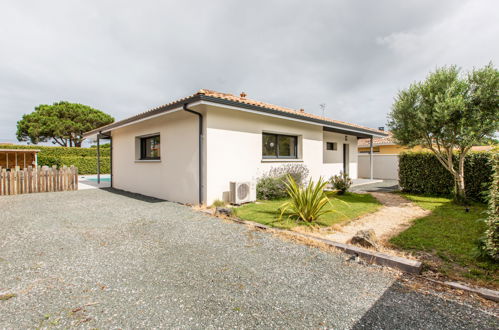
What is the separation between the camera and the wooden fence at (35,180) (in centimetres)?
949

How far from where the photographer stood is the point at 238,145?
7.86 metres

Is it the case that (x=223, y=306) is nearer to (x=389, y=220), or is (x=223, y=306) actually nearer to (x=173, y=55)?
(x=389, y=220)

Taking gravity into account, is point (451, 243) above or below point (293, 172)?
below

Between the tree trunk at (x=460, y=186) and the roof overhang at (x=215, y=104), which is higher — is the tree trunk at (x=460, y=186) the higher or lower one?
the lower one

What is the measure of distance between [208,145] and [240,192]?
180 centimetres

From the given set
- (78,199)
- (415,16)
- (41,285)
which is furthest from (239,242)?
(415,16)

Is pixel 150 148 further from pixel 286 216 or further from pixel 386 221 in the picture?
pixel 386 221

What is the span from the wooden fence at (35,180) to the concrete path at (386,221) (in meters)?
12.0

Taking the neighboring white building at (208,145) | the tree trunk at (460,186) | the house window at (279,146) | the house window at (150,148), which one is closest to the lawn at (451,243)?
the tree trunk at (460,186)

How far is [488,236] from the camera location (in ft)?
10.2

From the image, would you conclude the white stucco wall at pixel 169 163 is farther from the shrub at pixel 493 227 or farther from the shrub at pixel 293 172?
the shrub at pixel 493 227

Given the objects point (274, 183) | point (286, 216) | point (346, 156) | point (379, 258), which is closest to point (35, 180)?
point (274, 183)

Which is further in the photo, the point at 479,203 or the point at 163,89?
the point at 163,89

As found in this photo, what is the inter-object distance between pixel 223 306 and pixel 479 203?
9.48 meters
